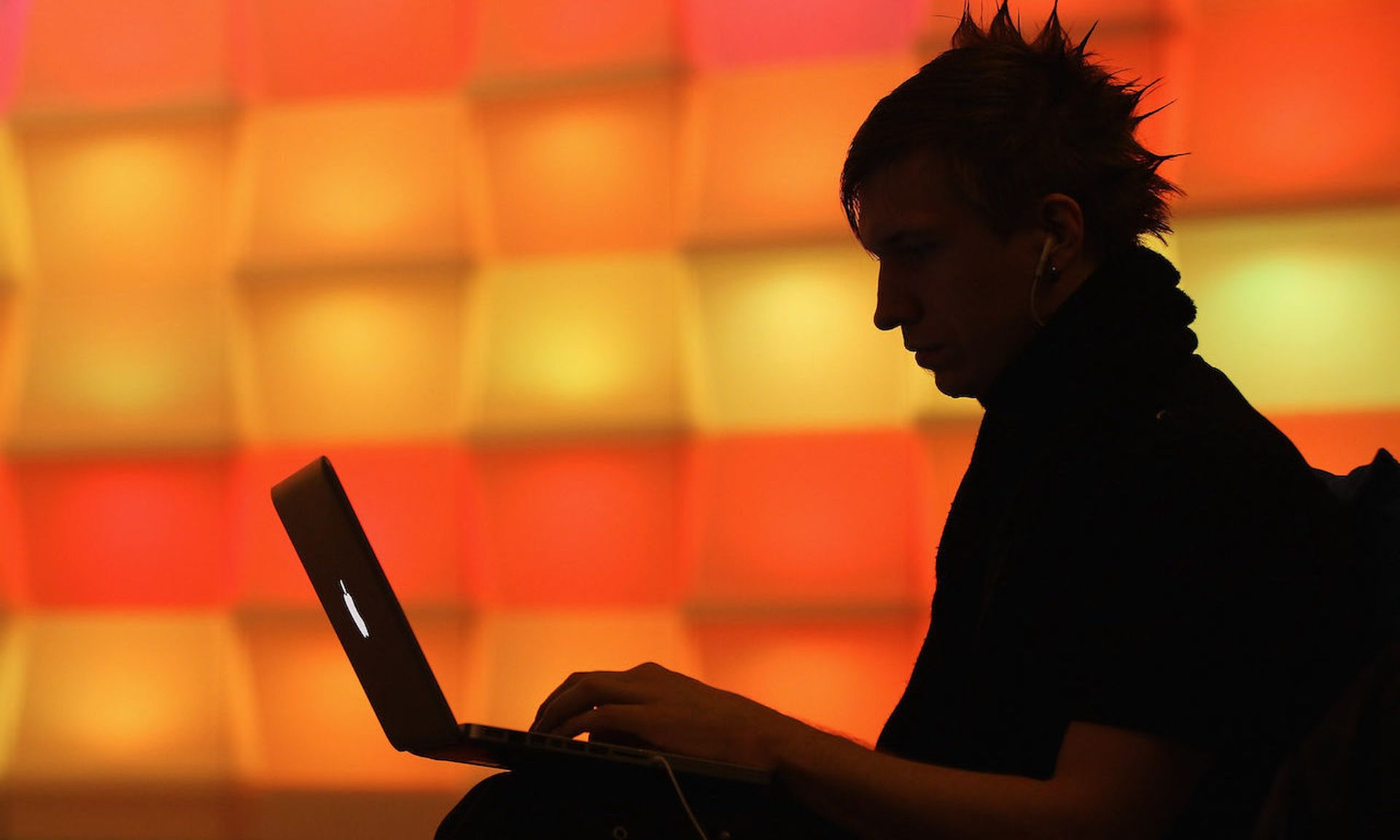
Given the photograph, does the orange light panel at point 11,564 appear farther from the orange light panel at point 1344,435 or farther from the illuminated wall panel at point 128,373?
the orange light panel at point 1344,435

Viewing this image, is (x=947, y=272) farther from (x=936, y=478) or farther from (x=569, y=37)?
(x=569, y=37)

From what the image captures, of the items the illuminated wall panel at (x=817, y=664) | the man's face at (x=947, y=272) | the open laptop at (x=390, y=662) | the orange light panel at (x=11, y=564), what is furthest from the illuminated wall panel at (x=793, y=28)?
the orange light panel at (x=11, y=564)

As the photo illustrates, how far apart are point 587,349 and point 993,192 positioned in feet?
3.64

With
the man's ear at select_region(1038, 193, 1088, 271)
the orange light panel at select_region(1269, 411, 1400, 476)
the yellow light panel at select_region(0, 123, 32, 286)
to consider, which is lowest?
the orange light panel at select_region(1269, 411, 1400, 476)

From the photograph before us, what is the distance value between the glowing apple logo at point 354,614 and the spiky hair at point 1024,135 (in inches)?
21.9

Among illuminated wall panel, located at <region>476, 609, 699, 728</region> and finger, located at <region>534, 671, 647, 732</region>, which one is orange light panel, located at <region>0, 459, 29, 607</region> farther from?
finger, located at <region>534, 671, 647, 732</region>

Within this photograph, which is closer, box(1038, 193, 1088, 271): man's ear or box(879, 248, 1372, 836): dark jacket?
box(879, 248, 1372, 836): dark jacket

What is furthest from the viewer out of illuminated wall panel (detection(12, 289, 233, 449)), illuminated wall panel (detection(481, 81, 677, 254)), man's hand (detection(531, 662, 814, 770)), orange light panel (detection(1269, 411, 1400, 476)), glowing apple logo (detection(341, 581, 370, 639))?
illuminated wall panel (detection(12, 289, 233, 449))

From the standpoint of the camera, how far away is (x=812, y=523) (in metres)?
1.97

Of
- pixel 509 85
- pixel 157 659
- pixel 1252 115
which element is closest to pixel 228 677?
pixel 157 659

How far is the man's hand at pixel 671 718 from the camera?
943 mm

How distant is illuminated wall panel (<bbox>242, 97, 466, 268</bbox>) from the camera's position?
6.92 feet

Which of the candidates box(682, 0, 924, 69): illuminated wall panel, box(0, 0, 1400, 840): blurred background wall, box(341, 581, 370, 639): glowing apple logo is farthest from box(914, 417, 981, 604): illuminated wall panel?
box(341, 581, 370, 639): glowing apple logo

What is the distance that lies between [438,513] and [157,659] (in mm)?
557
